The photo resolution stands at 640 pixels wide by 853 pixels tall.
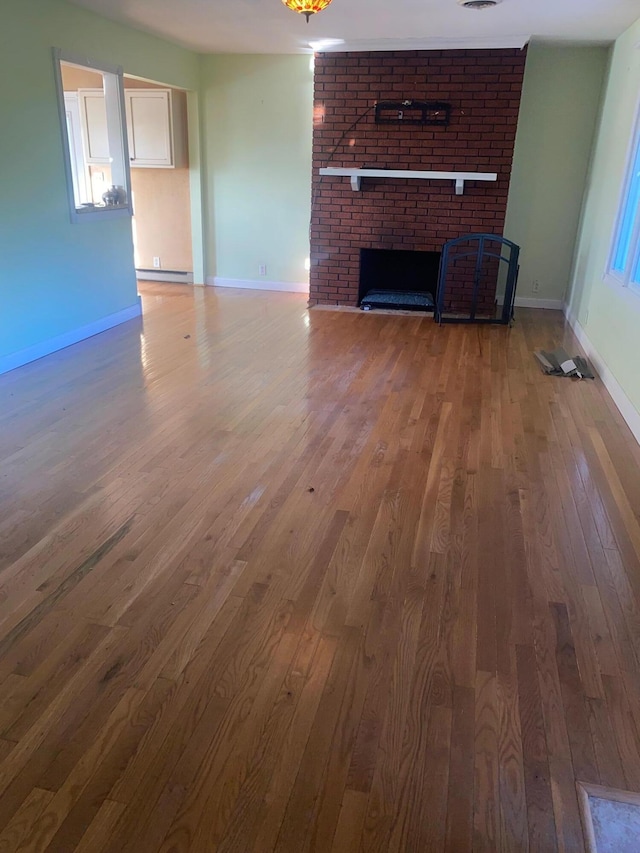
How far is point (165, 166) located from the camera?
6.76 m

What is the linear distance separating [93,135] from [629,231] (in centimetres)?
531

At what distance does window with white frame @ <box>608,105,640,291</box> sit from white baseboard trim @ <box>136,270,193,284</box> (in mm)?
4792

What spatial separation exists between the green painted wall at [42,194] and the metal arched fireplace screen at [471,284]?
3.20 m

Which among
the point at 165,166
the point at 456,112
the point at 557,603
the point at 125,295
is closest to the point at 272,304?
the point at 125,295

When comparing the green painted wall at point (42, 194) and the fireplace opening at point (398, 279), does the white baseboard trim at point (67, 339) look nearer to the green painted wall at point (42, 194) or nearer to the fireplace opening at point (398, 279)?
the green painted wall at point (42, 194)

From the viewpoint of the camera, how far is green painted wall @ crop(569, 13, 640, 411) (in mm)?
3914

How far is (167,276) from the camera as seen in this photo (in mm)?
7574

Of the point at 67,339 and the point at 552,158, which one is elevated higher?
the point at 552,158

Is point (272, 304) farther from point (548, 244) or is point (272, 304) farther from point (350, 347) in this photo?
point (548, 244)

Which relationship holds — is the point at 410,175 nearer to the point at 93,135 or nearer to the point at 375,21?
the point at 375,21

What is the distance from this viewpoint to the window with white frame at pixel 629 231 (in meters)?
3.98

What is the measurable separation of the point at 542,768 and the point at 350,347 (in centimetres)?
391

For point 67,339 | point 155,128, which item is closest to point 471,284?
point 155,128

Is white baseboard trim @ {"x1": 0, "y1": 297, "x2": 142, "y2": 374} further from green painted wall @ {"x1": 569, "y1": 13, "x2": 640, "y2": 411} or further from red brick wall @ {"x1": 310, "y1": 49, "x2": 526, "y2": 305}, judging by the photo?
green painted wall @ {"x1": 569, "y1": 13, "x2": 640, "y2": 411}
